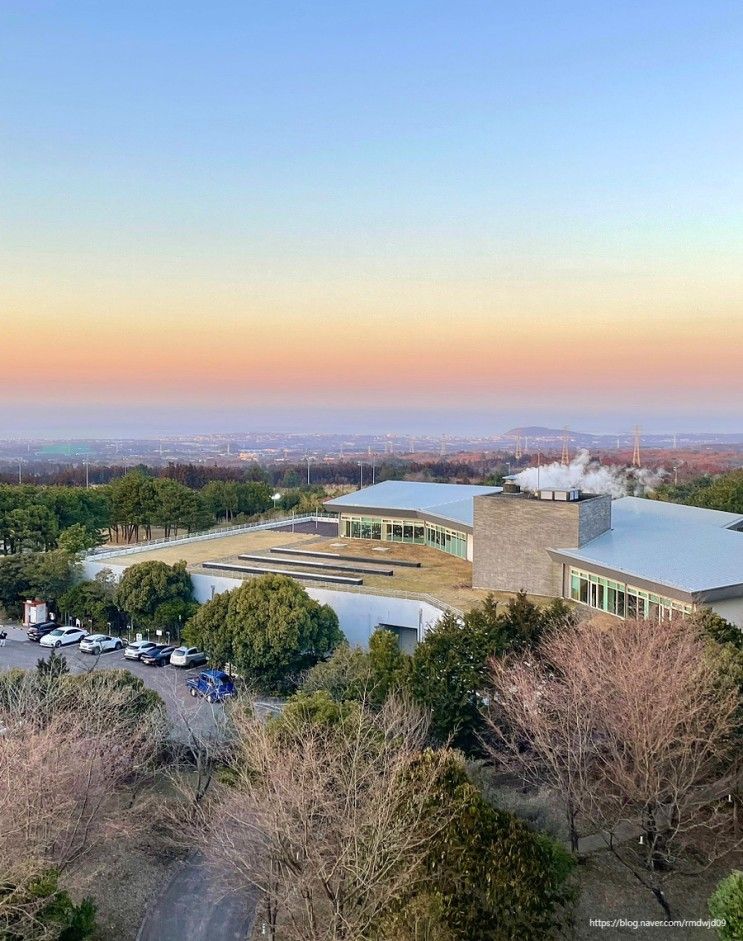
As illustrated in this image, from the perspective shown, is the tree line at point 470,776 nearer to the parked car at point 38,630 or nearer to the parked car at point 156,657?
the parked car at point 156,657

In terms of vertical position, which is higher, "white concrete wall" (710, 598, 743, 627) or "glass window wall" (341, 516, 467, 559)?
"white concrete wall" (710, 598, 743, 627)

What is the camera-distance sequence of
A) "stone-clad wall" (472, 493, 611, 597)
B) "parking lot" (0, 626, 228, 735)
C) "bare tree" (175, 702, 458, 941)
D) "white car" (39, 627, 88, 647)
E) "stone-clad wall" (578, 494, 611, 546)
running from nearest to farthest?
1. "bare tree" (175, 702, 458, 941)
2. "parking lot" (0, 626, 228, 735)
3. "stone-clad wall" (578, 494, 611, 546)
4. "stone-clad wall" (472, 493, 611, 597)
5. "white car" (39, 627, 88, 647)

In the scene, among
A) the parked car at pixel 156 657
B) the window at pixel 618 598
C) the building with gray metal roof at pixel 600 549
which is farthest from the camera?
the parked car at pixel 156 657

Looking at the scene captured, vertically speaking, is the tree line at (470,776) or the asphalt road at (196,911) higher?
the tree line at (470,776)

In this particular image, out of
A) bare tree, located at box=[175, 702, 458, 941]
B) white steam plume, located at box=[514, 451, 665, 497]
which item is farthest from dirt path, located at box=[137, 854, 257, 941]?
white steam plume, located at box=[514, 451, 665, 497]

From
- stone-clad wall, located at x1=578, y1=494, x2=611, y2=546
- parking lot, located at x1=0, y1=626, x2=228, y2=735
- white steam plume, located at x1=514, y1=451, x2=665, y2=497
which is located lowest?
parking lot, located at x1=0, y1=626, x2=228, y2=735

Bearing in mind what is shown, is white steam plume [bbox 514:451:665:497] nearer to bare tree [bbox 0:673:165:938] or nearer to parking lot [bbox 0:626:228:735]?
parking lot [bbox 0:626:228:735]

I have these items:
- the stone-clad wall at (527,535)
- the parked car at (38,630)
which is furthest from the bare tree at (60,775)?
the stone-clad wall at (527,535)

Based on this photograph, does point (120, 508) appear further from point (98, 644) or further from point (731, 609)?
point (731, 609)
